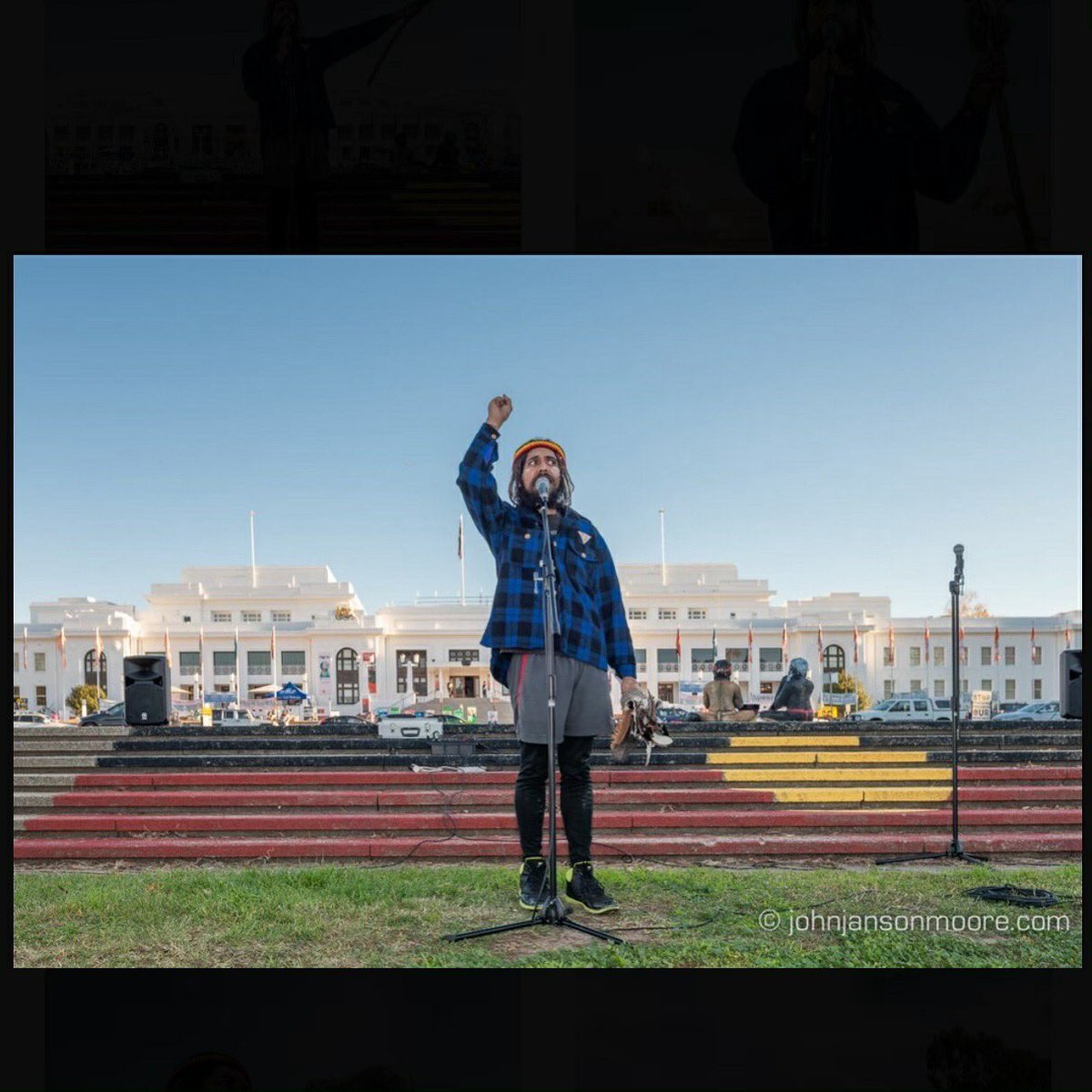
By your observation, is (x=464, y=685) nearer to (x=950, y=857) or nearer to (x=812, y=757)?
(x=812, y=757)

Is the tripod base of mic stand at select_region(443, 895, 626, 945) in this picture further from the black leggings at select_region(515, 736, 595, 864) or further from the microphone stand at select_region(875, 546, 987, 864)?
the microphone stand at select_region(875, 546, 987, 864)

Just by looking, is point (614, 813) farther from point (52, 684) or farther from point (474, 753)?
point (52, 684)

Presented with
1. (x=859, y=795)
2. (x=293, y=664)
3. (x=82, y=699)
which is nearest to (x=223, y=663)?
(x=293, y=664)

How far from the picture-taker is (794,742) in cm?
544

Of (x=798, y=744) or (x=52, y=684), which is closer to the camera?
(x=798, y=744)

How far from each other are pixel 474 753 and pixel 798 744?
175 cm

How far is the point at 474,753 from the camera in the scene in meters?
5.36

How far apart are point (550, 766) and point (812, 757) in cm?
227

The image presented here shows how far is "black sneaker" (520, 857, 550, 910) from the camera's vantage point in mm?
3789

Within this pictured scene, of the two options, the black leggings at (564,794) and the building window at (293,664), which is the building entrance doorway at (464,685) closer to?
the building window at (293,664)

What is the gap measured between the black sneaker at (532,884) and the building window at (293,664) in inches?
1322
